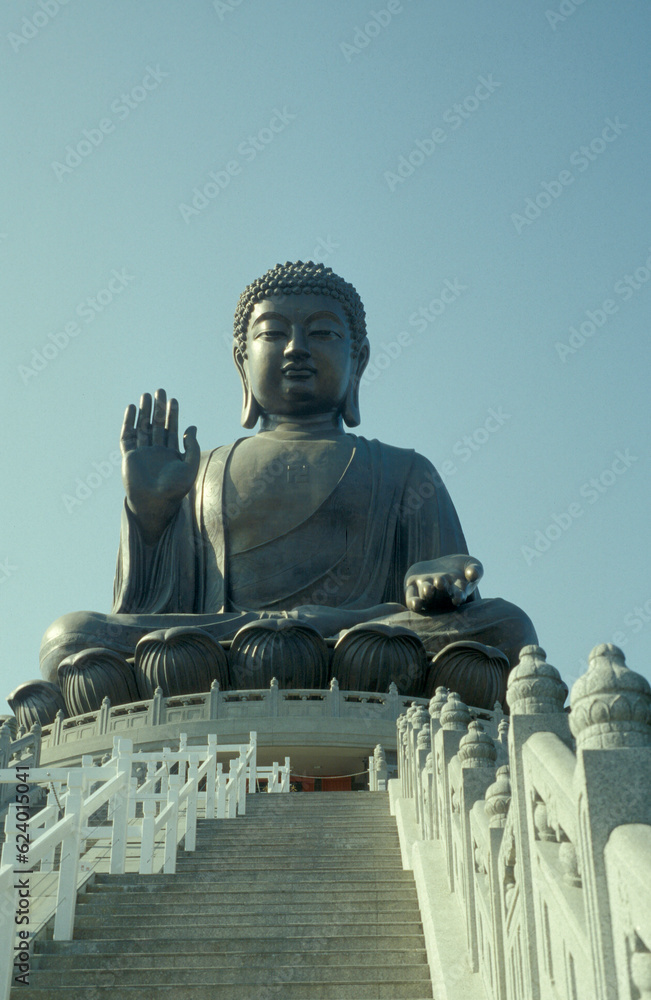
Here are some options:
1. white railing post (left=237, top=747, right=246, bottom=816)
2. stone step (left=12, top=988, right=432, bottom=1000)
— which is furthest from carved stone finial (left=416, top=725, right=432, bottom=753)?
stone step (left=12, top=988, right=432, bottom=1000)

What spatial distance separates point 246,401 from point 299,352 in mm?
1608

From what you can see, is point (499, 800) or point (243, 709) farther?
point (243, 709)

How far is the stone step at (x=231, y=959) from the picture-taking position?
452 centimetres

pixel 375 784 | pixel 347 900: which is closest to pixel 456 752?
pixel 347 900

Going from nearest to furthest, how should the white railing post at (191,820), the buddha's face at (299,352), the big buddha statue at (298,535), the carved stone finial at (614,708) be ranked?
the carved stone finial at (614,708) < the white railing post at (191,820) < the big buddha statue at (298,535) < the buddha's face at (299,352)

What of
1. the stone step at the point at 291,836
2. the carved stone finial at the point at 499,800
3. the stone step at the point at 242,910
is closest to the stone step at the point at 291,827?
the stone step at the point at 291,836

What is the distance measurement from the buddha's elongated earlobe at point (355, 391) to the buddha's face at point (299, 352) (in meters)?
0.45

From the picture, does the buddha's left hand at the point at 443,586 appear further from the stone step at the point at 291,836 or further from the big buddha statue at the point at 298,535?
the stone step at the point at 291,836

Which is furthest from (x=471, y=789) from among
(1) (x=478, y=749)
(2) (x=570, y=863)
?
(2) (x=570, y=863)

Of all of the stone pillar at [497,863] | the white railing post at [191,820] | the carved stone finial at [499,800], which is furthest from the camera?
the white railing post at [191,820]

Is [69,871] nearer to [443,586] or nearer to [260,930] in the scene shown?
[260,930]

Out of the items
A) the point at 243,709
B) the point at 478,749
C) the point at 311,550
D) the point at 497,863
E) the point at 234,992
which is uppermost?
the point at 311,550

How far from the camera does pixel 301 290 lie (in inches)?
746

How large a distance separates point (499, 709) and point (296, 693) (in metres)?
2.53
